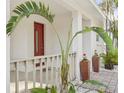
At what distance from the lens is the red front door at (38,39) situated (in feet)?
28.3

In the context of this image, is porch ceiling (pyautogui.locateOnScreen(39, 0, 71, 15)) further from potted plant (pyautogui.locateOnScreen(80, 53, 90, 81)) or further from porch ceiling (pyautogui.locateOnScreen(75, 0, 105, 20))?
potted plant (pyautogui.locateOnScreen(80, 53, 90, 81))

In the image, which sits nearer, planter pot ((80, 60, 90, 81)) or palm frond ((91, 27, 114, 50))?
palm frond ((91, 27, 114, 50))

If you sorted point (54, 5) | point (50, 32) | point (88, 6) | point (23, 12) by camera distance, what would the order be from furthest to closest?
point (50, 32) → point (88, 6) → point (54, 5) → point (23, 12)

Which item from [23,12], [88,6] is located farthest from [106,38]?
[88,6]

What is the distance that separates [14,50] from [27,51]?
0.64 meters

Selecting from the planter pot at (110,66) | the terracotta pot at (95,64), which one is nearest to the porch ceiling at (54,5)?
the terracotta pot at (95,64)

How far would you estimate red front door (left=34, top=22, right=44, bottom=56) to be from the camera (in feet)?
28.3

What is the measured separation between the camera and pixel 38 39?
8.89 meters

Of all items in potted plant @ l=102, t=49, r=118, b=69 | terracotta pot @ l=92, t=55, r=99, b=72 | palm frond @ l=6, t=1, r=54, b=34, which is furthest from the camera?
potted plant @ l=102, t=49, r=118, b=69

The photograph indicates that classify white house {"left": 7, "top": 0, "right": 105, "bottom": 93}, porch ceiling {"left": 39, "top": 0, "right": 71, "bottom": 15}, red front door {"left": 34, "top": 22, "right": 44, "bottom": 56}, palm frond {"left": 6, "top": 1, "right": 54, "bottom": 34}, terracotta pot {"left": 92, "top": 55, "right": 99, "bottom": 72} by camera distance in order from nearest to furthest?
palm frond {"left": 6, "top": 1, "right": 54, "bottom": 34} < porch ceiling {"left": 39, "top": 0, "right": 71, "bottom": 15} < white house {"left": 7, "top": 0, "right": 105, "bottom": 93} < red front door {"left": 34, "top": 22, "right": 44, "bottom": 56} < terracotta pot {"left": 92, "top": 55, "right": 99, "bottom": 72}

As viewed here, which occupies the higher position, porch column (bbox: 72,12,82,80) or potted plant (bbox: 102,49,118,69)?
porch column (bbox: 72,12,82,80)

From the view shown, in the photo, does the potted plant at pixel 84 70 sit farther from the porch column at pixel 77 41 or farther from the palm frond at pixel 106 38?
the palm frond at pixel 106 38

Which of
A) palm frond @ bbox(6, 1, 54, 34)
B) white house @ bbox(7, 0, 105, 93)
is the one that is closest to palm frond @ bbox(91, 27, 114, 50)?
palm frond @ bbox(6, 1, 54, 34)

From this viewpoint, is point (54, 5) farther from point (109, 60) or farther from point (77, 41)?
point (109, 60)
